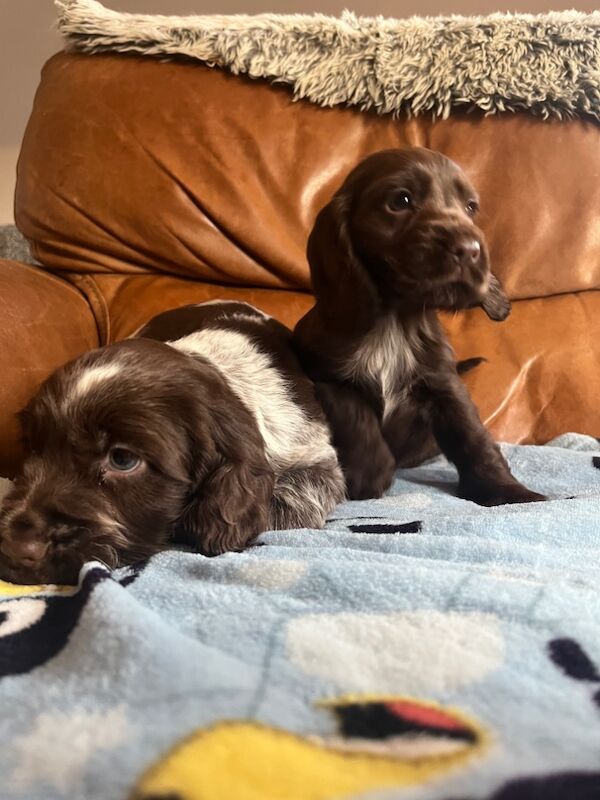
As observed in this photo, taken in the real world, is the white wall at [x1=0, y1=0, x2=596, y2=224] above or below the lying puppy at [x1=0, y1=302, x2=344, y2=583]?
above

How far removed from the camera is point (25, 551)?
136 cm

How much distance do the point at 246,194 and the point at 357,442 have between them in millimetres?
1147

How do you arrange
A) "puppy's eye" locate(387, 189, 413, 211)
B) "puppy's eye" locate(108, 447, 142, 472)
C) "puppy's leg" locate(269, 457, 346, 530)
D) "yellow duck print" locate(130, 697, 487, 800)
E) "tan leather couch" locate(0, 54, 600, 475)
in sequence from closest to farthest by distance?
"yellow duck print" locate(130, 697, 487, 800)
"puppy's eye" locate(108, 447, 142, 472)
"puppy's leg" locate(269, 457, 346, 530)
"puppy's eye" locate(387, 189, 413, 211)
"tan leather couch" locate(0, 54, 600, 475)

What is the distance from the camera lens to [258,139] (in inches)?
111

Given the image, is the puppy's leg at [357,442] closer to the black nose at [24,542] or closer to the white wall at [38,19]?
the black nose at [24,542]

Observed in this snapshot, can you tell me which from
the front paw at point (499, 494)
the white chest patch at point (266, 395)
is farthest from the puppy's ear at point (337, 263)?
the front paw at point (499, 494)

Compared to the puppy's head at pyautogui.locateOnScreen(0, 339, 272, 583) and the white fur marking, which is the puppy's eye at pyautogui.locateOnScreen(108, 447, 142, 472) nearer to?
the puppy's head at pyautogui.locateOnScreen(0, 339, 272, 583)

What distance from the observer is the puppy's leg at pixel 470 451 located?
6.41 ft

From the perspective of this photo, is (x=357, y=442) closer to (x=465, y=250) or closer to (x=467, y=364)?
(x=465, y=250)

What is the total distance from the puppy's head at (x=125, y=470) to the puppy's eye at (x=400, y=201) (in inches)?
30.2

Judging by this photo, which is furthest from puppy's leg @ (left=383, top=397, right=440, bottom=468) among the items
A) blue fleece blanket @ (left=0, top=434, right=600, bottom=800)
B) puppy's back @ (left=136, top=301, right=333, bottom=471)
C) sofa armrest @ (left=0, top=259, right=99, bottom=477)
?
sofa armrest @ (left=0, top=259, right=99, bottom=477)

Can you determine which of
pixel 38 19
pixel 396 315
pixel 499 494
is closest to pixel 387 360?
pixel 396 315

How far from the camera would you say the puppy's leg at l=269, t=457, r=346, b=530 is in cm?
179

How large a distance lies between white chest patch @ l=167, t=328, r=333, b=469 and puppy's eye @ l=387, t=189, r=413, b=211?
0.52m
